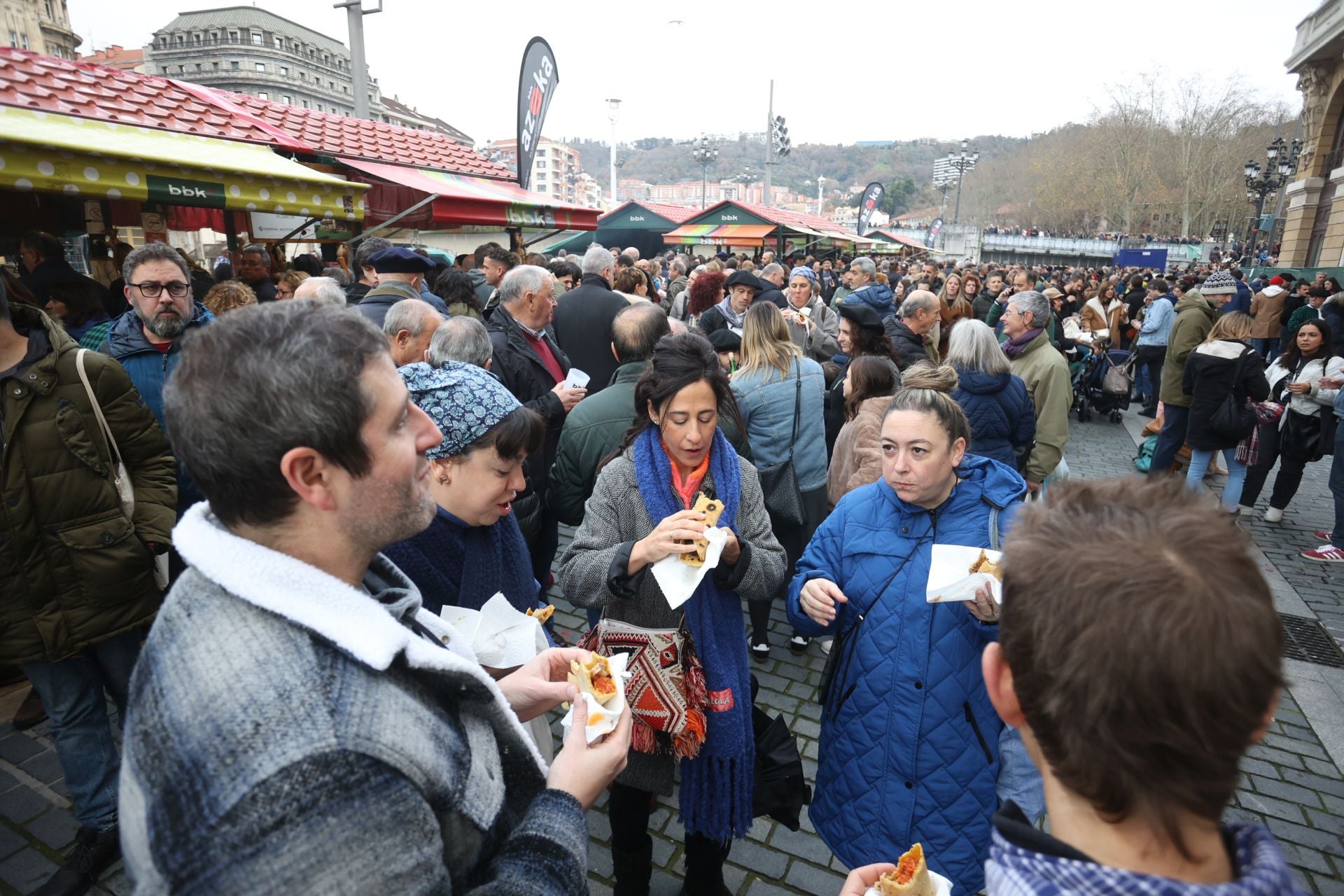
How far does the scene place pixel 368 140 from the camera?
31.7 ft

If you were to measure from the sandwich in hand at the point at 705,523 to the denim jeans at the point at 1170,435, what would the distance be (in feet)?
22.2

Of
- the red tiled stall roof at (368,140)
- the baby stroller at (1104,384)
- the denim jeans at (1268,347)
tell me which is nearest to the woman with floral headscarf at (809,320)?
the baby stroller at (1104,384)

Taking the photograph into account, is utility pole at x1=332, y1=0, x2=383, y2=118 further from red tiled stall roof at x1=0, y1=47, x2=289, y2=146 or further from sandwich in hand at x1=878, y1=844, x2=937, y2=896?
sandwich in hand at x1=878, y1=844, x2=937, y2=896

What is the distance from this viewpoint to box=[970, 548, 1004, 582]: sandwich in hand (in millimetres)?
2047

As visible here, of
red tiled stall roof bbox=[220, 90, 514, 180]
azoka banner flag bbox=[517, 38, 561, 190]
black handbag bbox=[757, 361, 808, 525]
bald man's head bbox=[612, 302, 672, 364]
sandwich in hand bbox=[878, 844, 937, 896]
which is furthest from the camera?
azoka banner flag bbox=[517, 38, 561, 190]

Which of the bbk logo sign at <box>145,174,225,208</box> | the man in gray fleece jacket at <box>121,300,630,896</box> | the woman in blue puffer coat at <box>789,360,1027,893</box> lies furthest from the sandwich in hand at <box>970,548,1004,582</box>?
the bbk logo sign at <box>145,174,225,208</box>

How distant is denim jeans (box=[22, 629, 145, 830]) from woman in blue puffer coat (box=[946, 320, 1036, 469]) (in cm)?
483

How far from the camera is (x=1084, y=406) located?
36.7 feet

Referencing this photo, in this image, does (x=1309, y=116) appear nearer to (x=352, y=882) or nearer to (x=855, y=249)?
(x=855, y=249)

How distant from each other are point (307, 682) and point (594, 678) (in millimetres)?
975

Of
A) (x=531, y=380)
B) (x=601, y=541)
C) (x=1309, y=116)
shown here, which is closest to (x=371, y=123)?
(x=531, y=380)

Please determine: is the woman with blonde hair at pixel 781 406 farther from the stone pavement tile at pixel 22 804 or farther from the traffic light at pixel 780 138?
the traffic light at pixel 780 138

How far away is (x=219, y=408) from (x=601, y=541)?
1600 mm

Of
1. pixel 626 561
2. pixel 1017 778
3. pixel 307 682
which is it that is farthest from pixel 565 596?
pixel 307 682
